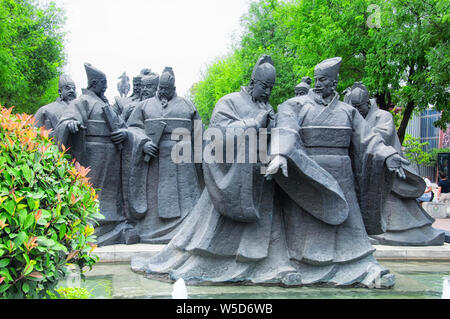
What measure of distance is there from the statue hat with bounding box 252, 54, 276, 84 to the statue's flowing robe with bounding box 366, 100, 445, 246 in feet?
11.6

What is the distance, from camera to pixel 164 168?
8.79 m

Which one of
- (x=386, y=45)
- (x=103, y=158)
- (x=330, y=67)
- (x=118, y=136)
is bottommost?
(x=103, y=158)

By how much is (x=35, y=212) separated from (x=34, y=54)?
21995 mm

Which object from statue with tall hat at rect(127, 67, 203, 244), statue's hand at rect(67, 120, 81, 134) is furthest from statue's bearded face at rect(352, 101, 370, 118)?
statue's hand at rect(67, 120, 81, 134)

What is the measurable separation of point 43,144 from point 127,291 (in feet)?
8.29

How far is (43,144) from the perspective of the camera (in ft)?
11.2

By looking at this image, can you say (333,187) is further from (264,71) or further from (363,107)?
(363,107)

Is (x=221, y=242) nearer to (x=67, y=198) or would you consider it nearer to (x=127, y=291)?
(x=127, y=291)

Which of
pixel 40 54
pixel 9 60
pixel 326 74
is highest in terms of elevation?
pixel 40 54

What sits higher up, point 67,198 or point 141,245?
point 67,198

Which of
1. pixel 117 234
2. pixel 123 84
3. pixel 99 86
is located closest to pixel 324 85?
pixel 99 86

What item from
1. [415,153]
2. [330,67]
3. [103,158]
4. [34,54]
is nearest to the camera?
[330,67]
